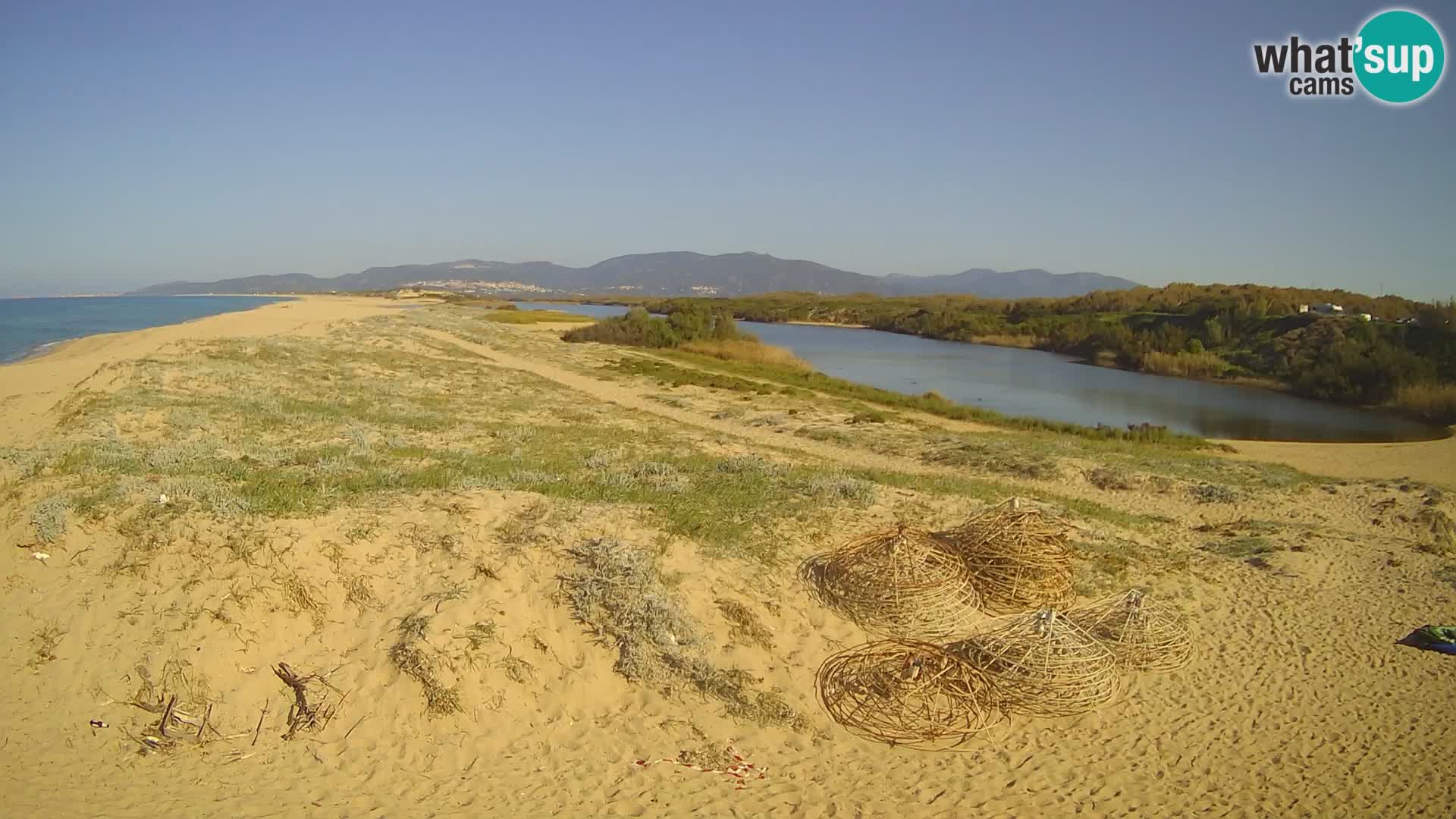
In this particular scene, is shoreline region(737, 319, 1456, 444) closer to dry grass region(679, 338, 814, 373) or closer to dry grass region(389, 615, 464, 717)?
dry grass region(679, 338, 814, 373)

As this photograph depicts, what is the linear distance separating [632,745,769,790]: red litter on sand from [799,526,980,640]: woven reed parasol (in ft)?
7.23

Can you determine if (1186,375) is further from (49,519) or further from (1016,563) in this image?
(49,519)

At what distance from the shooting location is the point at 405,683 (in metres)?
6.22

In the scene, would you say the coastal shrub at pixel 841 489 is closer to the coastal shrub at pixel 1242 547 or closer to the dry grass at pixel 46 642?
the coastal shrub at pixel 1242 547

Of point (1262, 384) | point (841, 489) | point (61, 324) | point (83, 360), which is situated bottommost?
point (1262, 384)

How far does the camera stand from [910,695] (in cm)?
671

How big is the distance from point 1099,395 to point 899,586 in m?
34.7

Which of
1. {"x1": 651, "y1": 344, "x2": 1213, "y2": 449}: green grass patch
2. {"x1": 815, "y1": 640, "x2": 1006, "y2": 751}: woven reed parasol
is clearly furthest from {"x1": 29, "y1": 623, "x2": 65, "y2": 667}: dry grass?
{"x1": 651, "y1": 344, "x2": 1213, "y2": 449}: green grass patch

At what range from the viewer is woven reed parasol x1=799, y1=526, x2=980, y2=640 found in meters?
7.68

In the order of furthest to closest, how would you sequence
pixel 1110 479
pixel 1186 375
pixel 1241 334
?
pixel 1241 334, pixel 1186 375, pixel 1110 479

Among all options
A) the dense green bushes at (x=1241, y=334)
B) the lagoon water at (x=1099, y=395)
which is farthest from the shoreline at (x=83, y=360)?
the lagoon water at (x=1099, y=395)

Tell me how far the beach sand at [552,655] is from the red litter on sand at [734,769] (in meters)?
0.05

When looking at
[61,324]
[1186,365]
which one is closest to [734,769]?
[1186,365]

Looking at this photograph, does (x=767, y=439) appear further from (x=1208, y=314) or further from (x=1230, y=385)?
(x=1208, y=314)
